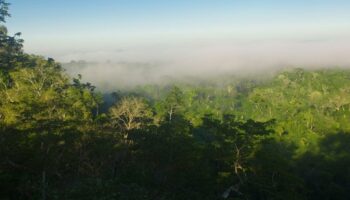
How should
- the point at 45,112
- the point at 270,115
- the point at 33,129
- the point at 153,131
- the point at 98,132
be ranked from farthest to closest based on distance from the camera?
the point at 270,115 < the point at 153,131 < the point at 98,132 < the point at 45,112 < the point at 33,129

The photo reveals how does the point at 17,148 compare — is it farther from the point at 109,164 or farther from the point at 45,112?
the point at 109,164

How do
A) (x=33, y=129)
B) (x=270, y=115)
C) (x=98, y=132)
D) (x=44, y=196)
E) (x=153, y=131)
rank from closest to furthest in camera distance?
(x=44, y=196)
(x=33, y=129)
(x=98, y=132)
(x=153, y=131)
(x=270, y=115)

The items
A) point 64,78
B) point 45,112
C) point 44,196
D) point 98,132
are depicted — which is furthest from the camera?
point 64,78

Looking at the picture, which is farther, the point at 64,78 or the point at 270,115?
the point at 270,115

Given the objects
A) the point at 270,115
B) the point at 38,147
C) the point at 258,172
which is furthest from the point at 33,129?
the point at 270,115

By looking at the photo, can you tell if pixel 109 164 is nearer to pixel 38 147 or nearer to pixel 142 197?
pixel 142 197

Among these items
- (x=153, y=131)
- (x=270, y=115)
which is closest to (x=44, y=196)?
(x=153, y=131)

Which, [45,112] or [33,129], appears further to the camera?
[45,112]

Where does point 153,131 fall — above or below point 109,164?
above

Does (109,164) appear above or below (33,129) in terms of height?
below
